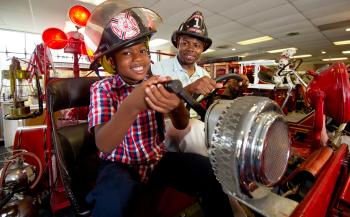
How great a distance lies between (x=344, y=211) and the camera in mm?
732

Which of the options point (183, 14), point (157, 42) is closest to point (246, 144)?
point (183, 14)

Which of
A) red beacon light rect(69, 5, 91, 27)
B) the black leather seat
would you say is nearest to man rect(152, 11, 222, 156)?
the black leather seat

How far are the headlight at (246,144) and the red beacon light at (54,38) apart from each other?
157 cm

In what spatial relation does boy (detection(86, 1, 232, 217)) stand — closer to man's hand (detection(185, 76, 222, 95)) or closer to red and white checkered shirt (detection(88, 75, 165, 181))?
red and white checkered shirt (detection(88, 75, 165, 181))

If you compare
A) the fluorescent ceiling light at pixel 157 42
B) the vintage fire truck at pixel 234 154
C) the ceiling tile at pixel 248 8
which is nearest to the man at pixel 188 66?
the vintage fire truck at pixel 234 154

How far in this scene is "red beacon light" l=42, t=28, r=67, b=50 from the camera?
1.47 m

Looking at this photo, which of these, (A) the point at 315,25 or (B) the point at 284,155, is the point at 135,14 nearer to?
(B) the point at 284,155

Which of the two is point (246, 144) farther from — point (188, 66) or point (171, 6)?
point (171, 6)

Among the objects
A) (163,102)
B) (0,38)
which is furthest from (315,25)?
(0,38)

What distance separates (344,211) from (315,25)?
6.81 m

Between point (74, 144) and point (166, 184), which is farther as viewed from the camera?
point (74, 144)

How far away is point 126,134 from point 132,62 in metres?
→ 0.31

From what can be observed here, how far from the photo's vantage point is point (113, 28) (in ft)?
2.43

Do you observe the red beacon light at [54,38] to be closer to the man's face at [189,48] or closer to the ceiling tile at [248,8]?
the man's face at [189,48]
